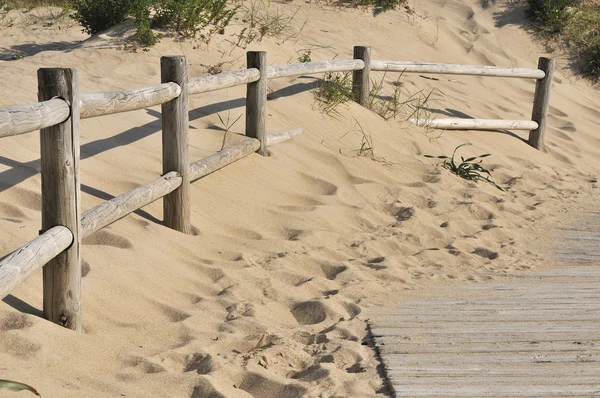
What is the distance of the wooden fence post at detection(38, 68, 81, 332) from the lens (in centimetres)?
348

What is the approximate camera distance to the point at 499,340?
3.70m

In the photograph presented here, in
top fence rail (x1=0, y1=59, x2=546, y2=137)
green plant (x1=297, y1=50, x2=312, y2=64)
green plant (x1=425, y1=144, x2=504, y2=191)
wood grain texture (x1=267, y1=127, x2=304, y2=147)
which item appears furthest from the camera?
green plant (x1=297, y1=50, x2=312, y2=64)

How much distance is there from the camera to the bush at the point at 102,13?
891cm

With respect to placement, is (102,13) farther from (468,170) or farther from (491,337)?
(491,337)

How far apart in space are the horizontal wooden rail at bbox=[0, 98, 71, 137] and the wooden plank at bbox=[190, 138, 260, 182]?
2.02m

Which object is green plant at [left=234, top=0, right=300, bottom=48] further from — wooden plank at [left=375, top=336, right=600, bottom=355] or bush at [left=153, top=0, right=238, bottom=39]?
wooden plank at [left=375, top=336, right=600, bottom=355]

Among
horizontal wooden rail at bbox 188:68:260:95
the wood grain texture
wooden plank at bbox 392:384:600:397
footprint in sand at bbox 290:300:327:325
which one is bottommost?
footprint in sand at bbox 290:300:327:325

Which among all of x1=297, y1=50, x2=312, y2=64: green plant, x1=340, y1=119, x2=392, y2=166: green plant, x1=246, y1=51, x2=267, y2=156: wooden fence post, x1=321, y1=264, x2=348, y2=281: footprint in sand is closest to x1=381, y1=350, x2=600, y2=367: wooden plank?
x1=321, y1=264, x2=348, y2=281: footprint in sand

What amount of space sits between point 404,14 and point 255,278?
8358mm

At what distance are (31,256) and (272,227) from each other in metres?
2.49

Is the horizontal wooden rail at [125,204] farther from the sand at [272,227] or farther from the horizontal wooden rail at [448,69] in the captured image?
the horizontal wooden rail at [448,69]

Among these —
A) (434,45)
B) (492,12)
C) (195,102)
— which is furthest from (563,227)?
(492,12)

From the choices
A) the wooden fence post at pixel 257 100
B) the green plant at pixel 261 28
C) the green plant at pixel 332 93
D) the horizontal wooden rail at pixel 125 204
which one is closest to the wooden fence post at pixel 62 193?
the horizontal wooden rail at pixel 125 204

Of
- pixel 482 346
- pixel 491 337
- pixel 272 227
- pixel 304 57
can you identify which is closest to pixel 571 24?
pixel 304 57
